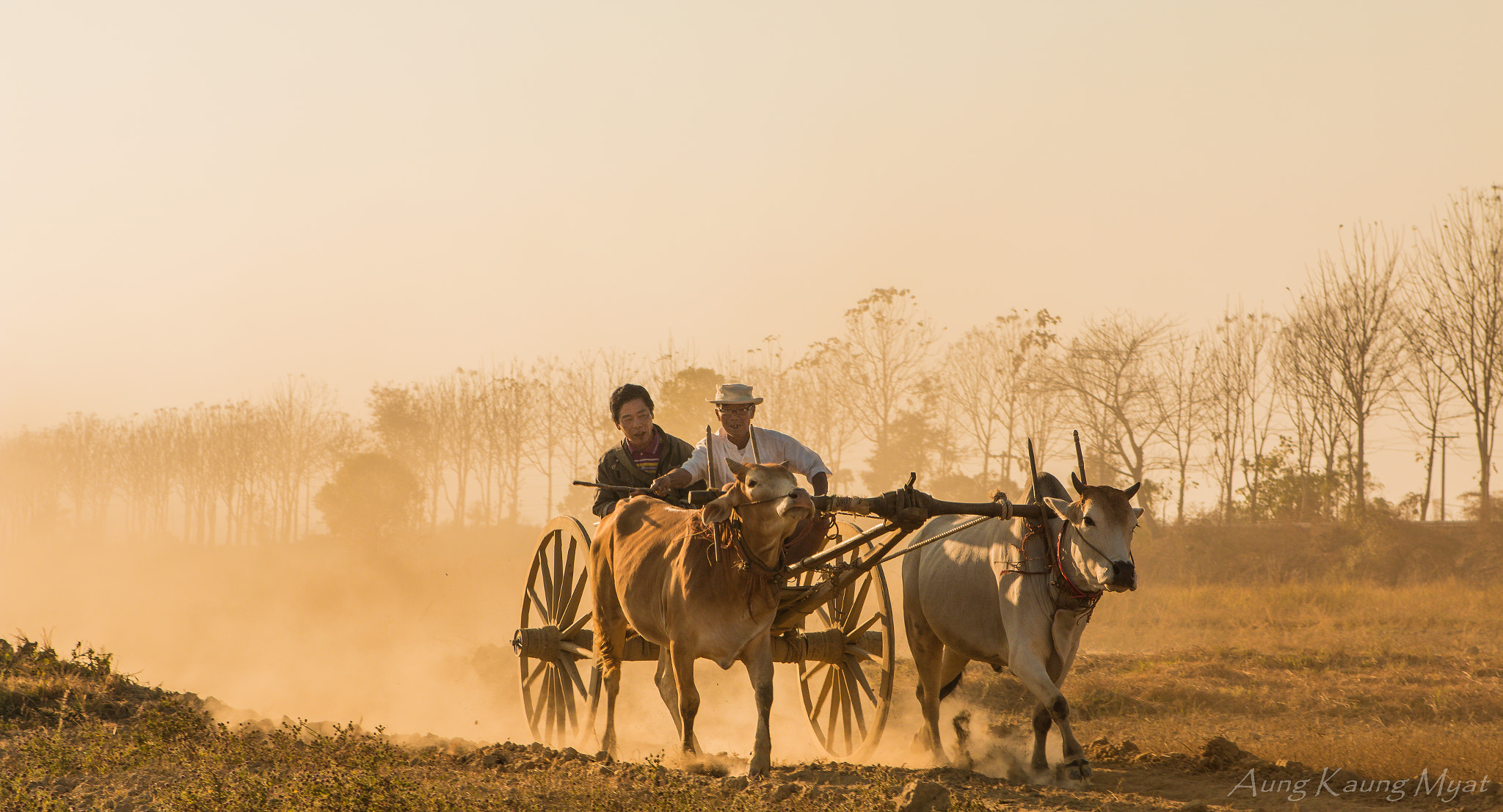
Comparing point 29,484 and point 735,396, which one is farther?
Answer: point 29,484

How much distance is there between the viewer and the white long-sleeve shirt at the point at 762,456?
6867 millimetres

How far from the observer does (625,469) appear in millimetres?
7949

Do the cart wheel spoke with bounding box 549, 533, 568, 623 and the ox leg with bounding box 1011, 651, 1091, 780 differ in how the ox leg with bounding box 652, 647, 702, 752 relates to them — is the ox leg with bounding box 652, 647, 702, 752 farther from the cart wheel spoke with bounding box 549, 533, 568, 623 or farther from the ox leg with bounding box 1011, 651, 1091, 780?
the ox leg with bounding box 1011, 651, 1091, 780

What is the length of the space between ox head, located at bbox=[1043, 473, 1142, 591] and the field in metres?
1.07

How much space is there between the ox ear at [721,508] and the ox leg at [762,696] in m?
0.85

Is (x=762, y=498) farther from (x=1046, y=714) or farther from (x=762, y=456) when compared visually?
(x=1046, y=714)

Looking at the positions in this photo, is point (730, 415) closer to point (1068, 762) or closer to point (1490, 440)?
point (1068, 762)

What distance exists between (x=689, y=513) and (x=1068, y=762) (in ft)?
8.15

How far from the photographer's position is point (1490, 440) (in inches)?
1040

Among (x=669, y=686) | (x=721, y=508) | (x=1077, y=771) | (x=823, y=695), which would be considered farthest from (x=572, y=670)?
(x=1077, y=771)

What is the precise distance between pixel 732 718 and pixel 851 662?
2729 mm

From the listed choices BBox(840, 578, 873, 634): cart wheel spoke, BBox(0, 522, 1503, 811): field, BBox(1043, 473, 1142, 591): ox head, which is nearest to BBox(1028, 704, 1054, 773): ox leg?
BBox(0, 522, 1503, 811): field

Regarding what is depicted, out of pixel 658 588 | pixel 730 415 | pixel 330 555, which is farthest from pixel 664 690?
pixel 330 555

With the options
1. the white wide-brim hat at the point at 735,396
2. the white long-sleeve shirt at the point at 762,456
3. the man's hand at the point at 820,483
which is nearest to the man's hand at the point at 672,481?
the white long-sleeve shirt at the point at 762,456
